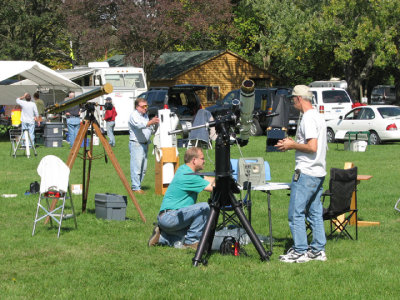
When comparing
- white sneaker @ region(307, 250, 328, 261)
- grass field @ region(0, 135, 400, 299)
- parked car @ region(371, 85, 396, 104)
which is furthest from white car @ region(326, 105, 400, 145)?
parked car @ region(371, 85, 396, 104)

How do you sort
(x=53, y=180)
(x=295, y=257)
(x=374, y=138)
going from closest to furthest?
(x=295, y=257), (x=53, y=180), (x=374, y=138)

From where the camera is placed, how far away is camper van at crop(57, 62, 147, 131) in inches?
1272

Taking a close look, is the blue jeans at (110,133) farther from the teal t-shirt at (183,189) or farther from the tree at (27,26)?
the tree at (27,26)

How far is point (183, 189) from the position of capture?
8.77m

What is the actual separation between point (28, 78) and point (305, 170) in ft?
70.8

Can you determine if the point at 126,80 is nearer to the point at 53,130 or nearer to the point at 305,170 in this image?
the point at 53,130

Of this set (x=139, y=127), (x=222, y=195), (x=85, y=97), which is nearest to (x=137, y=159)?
(x=139, y=127)

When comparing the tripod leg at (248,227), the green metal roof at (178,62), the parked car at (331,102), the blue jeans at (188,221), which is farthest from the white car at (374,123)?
the green metal roof at (178,62)

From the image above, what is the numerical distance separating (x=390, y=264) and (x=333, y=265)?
650mm

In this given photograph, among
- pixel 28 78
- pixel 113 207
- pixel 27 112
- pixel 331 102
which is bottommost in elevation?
pixel 113 207

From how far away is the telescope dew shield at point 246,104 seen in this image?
7431 millimetres

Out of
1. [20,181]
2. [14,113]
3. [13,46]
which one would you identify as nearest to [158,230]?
[20,181]

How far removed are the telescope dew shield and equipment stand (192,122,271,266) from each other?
0.20m

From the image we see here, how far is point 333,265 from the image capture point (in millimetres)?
7758
